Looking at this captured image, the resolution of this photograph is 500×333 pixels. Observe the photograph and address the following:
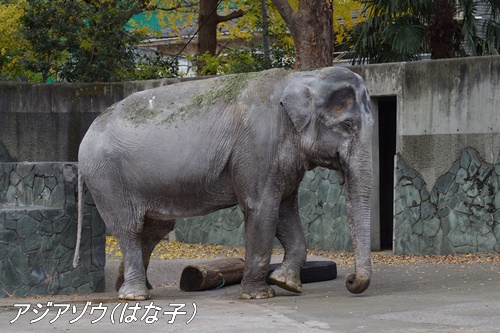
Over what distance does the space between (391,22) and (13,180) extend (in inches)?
408

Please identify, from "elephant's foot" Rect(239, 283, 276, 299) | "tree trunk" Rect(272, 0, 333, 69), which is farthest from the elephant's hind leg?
"tree trunk" Rect(272, 0, 333, 69)

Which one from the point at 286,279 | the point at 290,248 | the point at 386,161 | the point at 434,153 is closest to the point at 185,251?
the point at 386,161

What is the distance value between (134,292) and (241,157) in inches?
72.3

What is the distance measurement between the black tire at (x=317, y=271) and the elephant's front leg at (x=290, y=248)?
0.88 metres

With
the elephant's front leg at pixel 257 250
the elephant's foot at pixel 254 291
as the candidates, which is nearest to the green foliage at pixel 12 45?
the elephant's front leg at pixel 257 250

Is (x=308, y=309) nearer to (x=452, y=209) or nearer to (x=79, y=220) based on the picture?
(x=79, y=220)

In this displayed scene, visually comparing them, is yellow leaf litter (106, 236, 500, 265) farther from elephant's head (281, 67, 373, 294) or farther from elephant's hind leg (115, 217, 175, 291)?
elephant's head (281, 67, 373, 294)

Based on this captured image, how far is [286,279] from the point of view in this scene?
10.6 m

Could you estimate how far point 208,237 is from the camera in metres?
16.8

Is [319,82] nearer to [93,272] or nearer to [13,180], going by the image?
[93,272]

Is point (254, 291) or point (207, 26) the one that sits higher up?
point (207, 26)

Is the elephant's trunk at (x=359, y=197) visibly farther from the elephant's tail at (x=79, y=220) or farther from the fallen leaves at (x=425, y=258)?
the fallen leaves at (x=425, y=258)

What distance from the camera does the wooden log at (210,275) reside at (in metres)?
11.4

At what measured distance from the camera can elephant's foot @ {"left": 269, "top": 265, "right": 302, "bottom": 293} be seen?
1054cm
